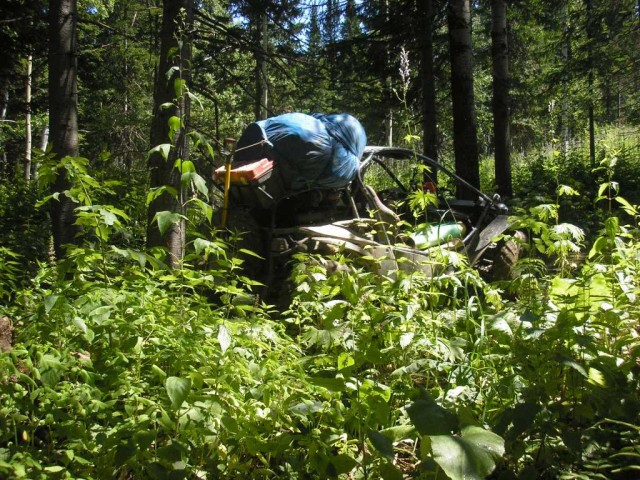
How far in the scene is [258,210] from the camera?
5832 mm

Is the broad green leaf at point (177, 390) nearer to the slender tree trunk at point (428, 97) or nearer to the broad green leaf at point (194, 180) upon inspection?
the broad green leaf at point (194, 180)

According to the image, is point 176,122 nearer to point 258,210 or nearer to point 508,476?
point 508,476

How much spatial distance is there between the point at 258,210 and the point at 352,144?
4.58ft

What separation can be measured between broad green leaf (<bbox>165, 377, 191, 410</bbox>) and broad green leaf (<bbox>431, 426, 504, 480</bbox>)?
3.26 feet

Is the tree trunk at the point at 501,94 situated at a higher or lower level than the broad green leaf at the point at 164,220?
higher

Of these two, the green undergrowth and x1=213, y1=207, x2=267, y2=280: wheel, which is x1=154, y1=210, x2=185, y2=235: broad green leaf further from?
x1=213, y1=207, x2=267, y2=280: wheel

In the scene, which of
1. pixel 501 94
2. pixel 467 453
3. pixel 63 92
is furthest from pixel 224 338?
pixel 501 94

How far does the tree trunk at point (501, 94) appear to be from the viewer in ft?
39.2

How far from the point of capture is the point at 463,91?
10.0 m

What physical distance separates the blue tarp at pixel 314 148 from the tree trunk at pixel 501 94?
741 centimetres

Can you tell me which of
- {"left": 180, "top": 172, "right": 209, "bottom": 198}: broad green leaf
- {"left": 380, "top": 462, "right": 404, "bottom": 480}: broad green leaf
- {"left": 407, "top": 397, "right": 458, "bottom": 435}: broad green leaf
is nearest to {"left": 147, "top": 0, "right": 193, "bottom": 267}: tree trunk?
{"left": 180, "top": 172, "right": 209, "bottom": 198}: broad green leaf

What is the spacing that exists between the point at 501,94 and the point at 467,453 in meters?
12.2

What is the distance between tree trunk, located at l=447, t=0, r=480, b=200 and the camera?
32.2 ft

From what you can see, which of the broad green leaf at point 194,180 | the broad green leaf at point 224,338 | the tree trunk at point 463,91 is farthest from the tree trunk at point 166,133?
the tree trunk at point 463,91
